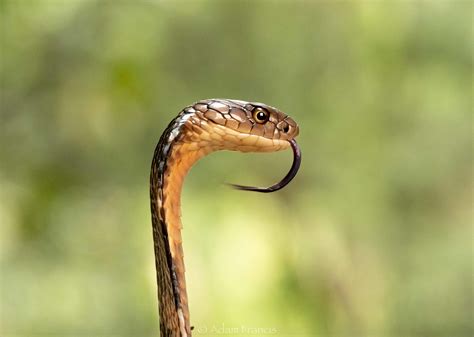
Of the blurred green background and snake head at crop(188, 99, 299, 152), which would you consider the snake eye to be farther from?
the blurred green background

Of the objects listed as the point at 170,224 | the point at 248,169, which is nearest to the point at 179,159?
the point at 170,224

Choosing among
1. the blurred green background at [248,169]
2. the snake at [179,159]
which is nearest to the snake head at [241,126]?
the snake at [179,159]

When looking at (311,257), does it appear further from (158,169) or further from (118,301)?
(158,169)

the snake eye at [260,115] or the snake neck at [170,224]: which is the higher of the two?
the snake eye at [260,115]

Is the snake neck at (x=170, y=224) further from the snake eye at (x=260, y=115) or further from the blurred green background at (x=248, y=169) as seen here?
the blurred green background at (x=248, y=169)

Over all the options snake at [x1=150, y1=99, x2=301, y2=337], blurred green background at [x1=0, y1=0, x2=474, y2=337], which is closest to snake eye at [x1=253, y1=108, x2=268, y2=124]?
snake at [x1=150, y1=99, x2=301, y2=337]
